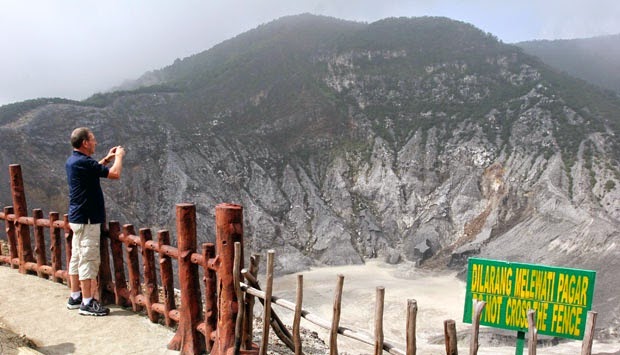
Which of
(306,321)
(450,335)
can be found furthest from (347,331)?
(306,321)

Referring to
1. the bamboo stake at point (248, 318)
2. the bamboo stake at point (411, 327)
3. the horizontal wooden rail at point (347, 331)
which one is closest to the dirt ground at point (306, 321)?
the horizontal wooden rail at point (347, 331)

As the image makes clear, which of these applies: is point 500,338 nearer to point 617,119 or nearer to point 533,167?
point 533,167

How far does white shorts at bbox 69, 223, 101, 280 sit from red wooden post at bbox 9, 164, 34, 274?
2.79m

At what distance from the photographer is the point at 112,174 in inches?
211

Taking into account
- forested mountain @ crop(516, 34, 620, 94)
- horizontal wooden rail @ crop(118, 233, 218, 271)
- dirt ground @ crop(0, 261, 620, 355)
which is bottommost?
dirt ground @ crop(0, 261, 620, 355)

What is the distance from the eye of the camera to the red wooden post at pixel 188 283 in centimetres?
505

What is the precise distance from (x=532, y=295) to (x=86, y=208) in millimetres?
4960

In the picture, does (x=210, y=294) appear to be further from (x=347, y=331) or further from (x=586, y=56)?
(x=586, y=56)

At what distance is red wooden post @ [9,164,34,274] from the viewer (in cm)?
791

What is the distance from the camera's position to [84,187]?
5574 millimetres

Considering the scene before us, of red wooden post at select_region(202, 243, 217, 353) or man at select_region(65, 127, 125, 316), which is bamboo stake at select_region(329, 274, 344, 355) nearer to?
red wooden post at select_region(202, 243, 217, 353)

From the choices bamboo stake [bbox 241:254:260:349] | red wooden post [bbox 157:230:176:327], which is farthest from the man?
bamboo stake [bbox 241:254:260:349]

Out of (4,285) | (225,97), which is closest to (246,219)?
(225,97)

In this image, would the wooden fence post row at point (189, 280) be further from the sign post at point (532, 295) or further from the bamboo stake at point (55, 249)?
the sign post at point (532, 295)
